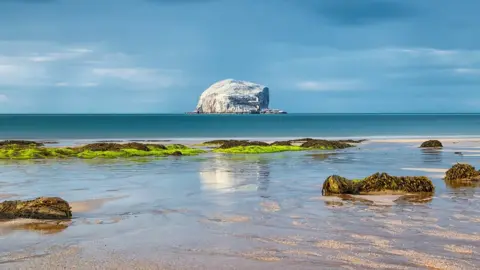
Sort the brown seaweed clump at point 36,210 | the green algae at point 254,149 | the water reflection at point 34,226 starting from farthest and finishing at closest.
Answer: the green algae at point 254,149
the brown seaweed clump at point 36,210
the water reflection at point 34,226

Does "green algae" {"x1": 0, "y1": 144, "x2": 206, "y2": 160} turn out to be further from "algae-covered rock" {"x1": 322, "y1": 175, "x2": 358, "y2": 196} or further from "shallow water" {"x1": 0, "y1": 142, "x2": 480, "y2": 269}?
"algae-covered rock" {"x1": 322, "y1": 175, "x2": 358, "y2": 196}

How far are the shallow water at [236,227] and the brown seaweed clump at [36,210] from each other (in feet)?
1.64

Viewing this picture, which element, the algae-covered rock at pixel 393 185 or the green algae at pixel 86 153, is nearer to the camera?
the algae-covered rock at pixel 393 185

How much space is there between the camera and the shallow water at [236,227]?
10297mm

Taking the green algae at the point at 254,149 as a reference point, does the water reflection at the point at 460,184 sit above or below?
below

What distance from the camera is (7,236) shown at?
39.5ft

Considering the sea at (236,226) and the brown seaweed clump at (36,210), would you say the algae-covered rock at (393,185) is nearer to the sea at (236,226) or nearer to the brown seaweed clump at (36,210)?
the sea at (236,226)

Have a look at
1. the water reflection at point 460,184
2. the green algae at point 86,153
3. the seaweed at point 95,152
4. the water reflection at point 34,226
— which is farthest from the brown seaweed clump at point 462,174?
the seaweed at point 95,152

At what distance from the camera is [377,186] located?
730 inches

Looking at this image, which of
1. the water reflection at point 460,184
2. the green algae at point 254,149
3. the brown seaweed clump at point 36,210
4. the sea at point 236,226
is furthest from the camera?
the green algae at point 254,149

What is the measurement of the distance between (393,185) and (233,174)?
810cm

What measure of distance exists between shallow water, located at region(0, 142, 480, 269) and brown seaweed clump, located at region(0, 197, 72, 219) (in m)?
0.50

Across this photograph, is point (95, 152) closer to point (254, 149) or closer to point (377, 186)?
point (254, 149)

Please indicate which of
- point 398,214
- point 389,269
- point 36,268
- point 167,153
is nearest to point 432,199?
point 398,214
